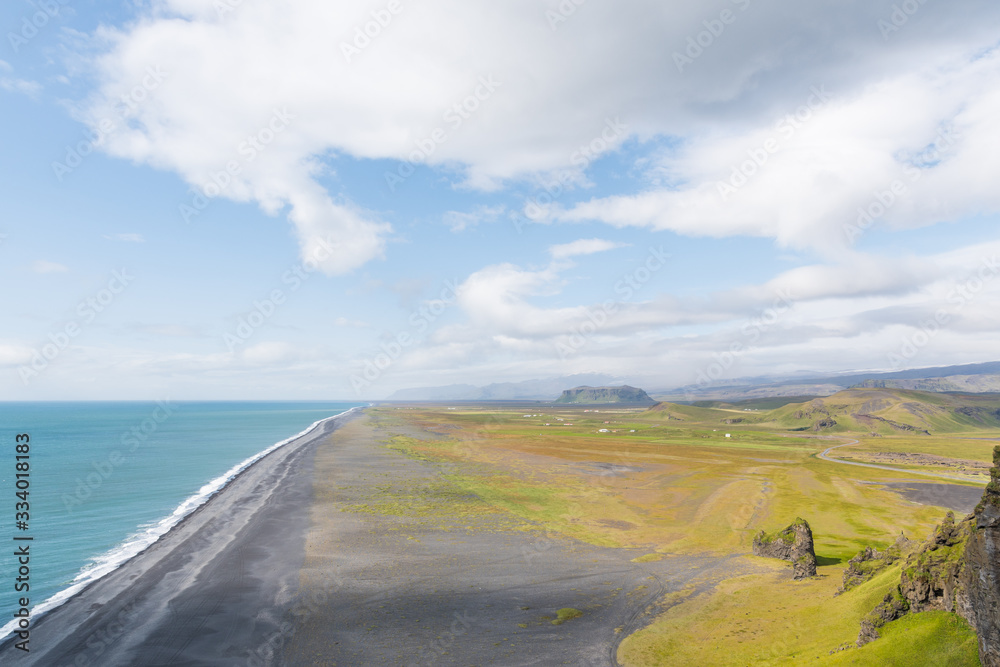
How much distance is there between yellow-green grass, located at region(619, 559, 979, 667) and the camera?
17.0 m

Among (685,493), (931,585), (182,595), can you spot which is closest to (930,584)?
(931,585)

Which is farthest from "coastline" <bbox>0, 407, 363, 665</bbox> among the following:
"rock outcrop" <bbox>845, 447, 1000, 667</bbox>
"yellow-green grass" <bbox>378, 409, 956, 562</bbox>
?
"rock outcrop" <bbox>845, 447, 1000, 667</bbox>

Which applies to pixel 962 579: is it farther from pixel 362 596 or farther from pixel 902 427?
pixel 902 427

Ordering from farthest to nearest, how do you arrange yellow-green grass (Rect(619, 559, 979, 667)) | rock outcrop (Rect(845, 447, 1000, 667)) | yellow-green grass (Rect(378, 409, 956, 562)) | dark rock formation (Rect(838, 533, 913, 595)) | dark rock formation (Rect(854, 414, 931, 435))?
dark rock formation (Rect(854, 414, 931, 435))
yellow-green grass (Rect(378, 409, 956, 562))
dark rock formation (Rect(838, 533, 913, 595))
yellow-green grass (Rect(619, 559, 979, 667))
rock outcrop (Rect(845, 447, 1000, 667))

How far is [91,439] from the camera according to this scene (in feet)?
440

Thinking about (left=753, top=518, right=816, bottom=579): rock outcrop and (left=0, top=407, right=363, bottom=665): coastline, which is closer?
(left=0, top=407, right=363, bottom=665): coastline

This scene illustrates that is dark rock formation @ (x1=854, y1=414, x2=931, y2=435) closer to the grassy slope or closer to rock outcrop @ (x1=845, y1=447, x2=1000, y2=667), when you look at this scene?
the grassy slope

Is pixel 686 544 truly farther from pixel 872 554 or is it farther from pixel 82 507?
pixel 82 507

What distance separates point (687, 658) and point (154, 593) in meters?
34.5

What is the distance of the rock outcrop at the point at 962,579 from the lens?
15.3m

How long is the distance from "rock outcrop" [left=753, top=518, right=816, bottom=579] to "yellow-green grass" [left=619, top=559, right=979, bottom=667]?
1.14 meters

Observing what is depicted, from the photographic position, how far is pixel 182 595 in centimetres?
3166

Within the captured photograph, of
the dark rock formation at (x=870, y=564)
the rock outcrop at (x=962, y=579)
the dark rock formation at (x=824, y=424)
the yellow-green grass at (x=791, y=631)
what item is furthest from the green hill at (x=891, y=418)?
the rock outcrop at (x=962, y=579)

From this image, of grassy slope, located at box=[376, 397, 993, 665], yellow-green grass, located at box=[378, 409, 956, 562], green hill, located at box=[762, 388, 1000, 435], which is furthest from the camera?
green hill, located at box=[762, 388, 1000, 435]
